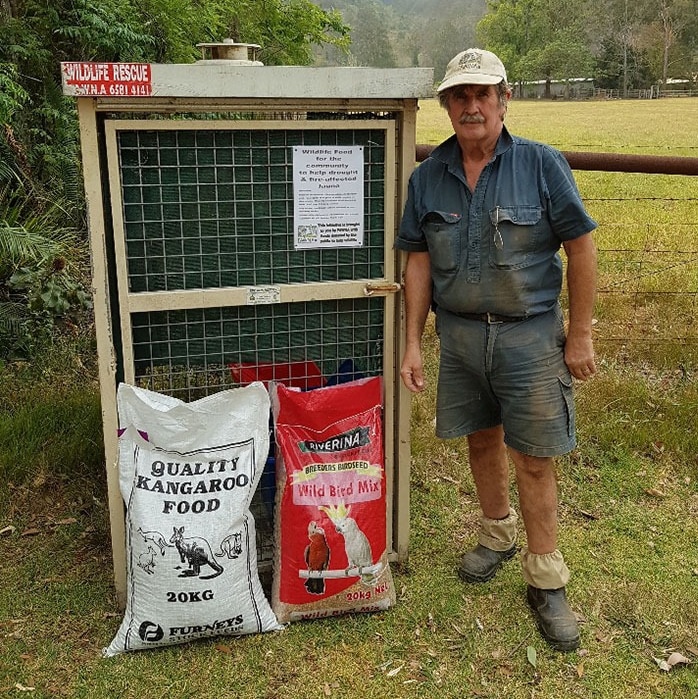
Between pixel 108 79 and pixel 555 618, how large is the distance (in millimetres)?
2409

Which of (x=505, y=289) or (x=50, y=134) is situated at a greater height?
(x=50, y=134)

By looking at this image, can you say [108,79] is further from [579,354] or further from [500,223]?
[579,354]

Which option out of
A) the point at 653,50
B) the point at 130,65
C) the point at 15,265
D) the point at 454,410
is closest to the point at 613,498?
the point at 454,410

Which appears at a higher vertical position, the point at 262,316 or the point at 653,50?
the point at 653,50

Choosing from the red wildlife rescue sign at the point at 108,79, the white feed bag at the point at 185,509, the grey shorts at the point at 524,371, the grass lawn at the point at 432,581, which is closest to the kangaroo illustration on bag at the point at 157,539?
the white feed bag at the point at 185,509

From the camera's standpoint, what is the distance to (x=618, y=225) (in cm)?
762

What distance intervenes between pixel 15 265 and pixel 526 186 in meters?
3.27

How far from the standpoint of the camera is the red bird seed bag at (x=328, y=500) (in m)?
2.90

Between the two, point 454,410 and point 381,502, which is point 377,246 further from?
point 381,502

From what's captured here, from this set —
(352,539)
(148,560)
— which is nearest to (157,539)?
(148,560)

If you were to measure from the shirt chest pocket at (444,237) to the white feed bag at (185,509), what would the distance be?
30.7 inches

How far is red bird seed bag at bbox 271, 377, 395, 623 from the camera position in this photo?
290 centimetres

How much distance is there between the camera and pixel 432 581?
3.26 meters

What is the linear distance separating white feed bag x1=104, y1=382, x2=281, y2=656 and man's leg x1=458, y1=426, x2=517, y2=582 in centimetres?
92
